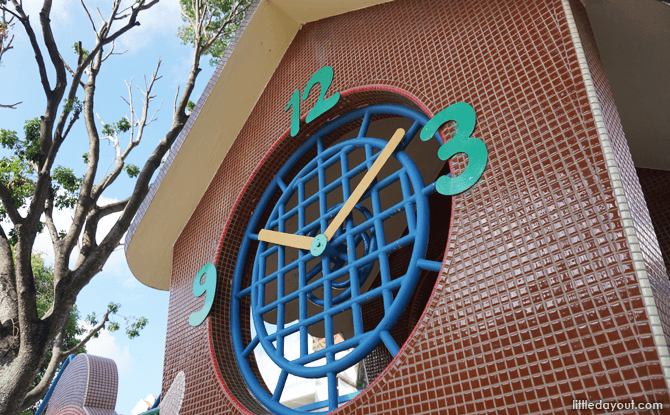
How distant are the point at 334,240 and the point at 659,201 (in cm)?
341

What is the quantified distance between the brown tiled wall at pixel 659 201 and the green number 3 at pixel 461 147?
9.32 ft

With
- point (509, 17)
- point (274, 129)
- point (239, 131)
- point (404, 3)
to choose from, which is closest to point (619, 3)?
point (509, 17)

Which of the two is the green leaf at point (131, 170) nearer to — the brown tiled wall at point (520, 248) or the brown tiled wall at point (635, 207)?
the brown tiled wall at point (520, 248)

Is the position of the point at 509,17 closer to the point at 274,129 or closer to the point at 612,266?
the point at 612,266

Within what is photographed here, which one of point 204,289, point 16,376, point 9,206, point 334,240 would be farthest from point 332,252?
point 9,206

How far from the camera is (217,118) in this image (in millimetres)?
5445

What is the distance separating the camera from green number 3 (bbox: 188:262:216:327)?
4.68 meters

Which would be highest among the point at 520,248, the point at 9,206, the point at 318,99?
the point at 318,99

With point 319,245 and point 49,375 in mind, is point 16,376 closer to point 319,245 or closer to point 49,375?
point 49,375

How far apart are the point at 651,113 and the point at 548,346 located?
2.95 meters

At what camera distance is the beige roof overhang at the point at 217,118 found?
5.19m

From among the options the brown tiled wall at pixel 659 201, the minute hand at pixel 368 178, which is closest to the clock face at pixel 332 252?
the minute hand at pixel 368 178

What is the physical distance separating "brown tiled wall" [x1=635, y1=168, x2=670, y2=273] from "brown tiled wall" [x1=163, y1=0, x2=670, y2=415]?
103 inches

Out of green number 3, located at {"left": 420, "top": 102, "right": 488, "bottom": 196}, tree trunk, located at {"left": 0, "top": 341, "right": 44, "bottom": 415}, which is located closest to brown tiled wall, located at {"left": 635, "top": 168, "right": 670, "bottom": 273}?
green number 3, located at {"left": 420, "top": 102, "right": 488, "bottom": 196}
